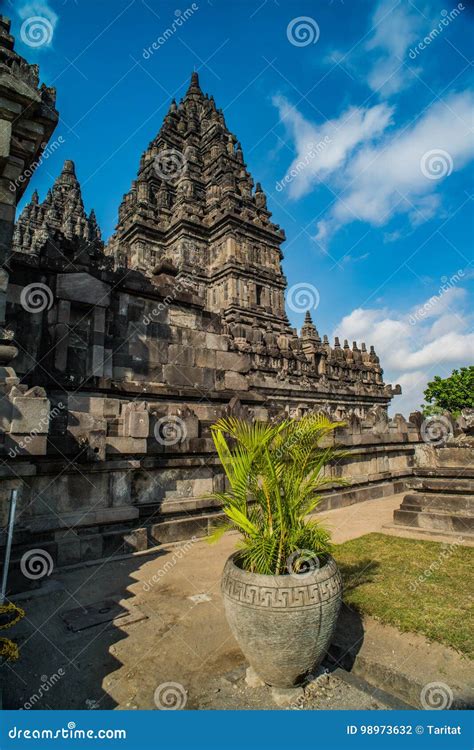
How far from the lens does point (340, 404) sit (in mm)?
24656

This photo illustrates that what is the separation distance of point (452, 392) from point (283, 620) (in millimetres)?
43740

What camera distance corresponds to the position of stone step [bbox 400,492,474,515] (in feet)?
22.1

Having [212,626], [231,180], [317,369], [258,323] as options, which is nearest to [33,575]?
[212,626]

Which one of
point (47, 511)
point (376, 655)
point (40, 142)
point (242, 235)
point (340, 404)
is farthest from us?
point (242, 235)

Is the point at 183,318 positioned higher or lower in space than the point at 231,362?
higher

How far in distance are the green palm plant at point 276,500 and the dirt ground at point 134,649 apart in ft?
2.44

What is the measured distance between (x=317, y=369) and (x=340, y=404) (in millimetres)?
2596

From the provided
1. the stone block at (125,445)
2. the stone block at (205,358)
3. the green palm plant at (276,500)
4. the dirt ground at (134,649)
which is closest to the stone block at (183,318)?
the stone block at (205,358)

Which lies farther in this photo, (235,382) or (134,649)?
(235,382)

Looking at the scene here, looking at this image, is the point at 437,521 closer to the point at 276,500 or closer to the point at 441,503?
the point at 441,503

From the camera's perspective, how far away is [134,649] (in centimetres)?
305

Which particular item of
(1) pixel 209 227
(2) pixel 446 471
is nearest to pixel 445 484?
(2) pixel 446 471

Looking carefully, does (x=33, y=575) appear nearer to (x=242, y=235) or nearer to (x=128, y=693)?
(x=128, y=693)

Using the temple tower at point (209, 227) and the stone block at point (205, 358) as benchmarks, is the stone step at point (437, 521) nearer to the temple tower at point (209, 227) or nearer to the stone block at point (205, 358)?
the stone block at point (205, 358)
